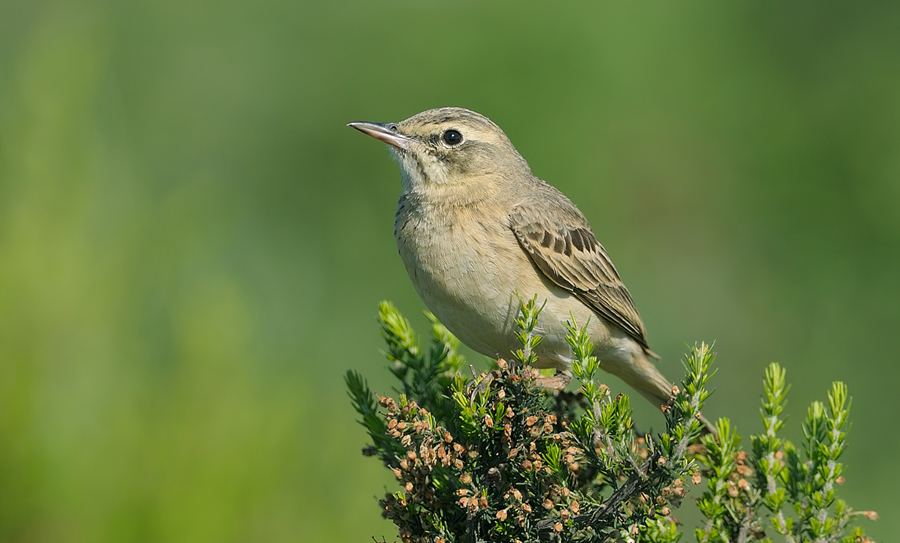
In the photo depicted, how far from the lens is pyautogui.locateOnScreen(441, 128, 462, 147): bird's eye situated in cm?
493

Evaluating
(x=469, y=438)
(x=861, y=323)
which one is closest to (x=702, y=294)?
(x=861, y=323)

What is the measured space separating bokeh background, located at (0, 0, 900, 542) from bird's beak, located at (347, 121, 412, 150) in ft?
3.31

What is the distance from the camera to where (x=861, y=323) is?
7.90 meters

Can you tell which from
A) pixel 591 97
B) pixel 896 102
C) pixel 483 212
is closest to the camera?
pixel 483 212

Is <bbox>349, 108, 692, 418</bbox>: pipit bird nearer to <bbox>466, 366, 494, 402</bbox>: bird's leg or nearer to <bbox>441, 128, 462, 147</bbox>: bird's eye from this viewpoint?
<bbox>441, 128, 462, 147</bbox>: bird's eye

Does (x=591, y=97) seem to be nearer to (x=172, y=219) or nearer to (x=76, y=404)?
(x=172, y=219)

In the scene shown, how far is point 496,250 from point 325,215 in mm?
4858

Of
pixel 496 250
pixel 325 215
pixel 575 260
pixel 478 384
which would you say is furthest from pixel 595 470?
pixel 325 215

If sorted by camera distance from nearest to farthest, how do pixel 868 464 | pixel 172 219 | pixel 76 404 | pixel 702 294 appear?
pixel 76 404, pixel 172 219, pixel 868 464, pixel 702 294

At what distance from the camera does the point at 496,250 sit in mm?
4422

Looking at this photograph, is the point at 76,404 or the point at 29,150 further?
the point at 29,150

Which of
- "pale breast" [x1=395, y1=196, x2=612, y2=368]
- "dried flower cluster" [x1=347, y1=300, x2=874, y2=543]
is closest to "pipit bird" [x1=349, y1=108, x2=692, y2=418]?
"pale breast" [x1=395, y1=196, x2=612, y2=368]

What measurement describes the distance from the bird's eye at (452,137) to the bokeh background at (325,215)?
1367mm

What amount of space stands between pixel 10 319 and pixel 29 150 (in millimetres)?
958
